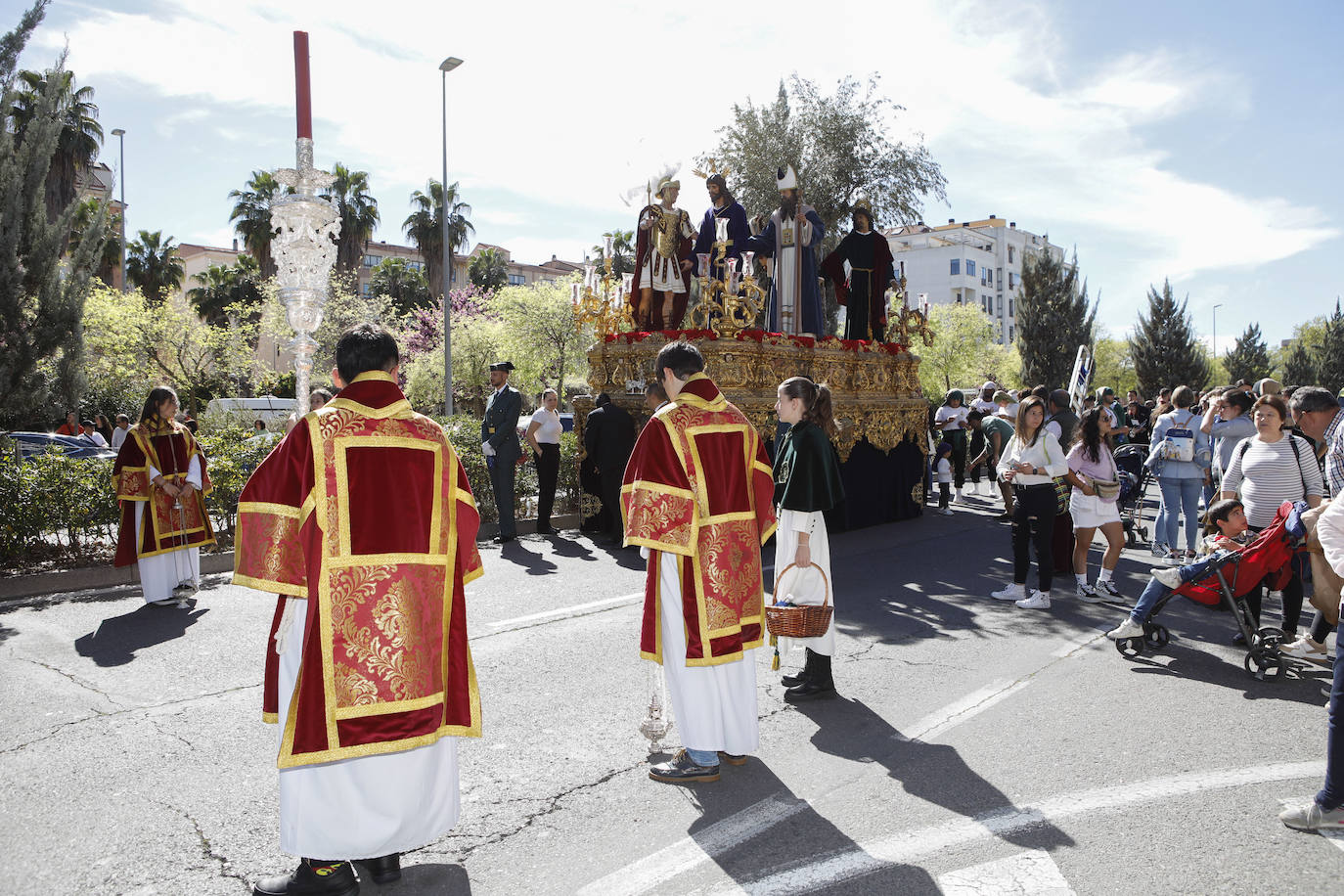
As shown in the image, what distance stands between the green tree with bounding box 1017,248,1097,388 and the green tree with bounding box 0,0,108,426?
45.7m

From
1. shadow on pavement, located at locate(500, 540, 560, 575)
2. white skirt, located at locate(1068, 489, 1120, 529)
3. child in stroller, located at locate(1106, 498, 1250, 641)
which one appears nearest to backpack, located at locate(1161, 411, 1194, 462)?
white skirt, located at locate(1068, 489, 1120, 529)

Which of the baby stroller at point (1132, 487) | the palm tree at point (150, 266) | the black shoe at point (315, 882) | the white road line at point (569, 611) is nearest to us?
the black shoe at point (315, 882)

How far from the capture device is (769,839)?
363cm

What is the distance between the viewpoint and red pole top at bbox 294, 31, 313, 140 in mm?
4039

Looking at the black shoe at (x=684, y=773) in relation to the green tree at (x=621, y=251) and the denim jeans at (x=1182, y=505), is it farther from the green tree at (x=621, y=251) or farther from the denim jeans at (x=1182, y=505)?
the green tree at (x=621, y=251)

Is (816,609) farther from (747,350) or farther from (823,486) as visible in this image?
(747,350)

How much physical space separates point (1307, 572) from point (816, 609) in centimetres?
Result: 477

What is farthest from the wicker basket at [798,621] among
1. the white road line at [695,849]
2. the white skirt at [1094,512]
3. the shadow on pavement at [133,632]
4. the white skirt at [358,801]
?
the shadow on pavement at [133,632]

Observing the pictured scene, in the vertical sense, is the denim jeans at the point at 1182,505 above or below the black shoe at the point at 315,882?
above

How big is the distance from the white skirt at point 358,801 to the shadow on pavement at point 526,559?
5.83 m

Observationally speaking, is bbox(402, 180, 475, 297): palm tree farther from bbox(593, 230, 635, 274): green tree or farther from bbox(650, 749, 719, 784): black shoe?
bbox(650, 749, 719, 784): black shoe

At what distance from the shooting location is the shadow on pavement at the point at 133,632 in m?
6.33

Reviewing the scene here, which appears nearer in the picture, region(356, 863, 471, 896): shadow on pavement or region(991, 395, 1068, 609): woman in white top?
region(356, 863, 471, 896): shadow on pavement

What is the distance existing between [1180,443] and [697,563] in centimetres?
703
